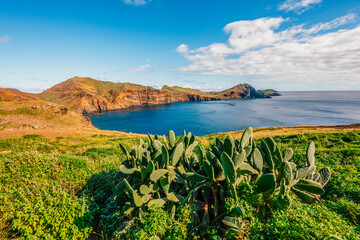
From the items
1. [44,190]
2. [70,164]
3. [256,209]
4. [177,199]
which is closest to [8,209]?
[44,190]

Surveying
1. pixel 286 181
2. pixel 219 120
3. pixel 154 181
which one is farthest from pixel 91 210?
pixel 219 120

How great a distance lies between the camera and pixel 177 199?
3994 mm

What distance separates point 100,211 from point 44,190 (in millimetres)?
1805

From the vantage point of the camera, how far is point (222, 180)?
405 centimetres

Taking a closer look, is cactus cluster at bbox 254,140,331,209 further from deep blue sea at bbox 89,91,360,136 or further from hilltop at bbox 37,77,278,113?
hilltop at bbox 37,77,278,113

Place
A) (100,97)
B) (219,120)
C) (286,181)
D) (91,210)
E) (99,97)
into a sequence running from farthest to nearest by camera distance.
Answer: (100,97)
(99,97)
(219,120)
(91,210)
(286,181)

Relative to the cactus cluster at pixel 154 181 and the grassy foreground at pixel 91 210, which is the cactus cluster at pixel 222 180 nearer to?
the cactus cluster at pixel 154 181

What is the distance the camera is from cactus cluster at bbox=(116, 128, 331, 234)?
11.0 feet

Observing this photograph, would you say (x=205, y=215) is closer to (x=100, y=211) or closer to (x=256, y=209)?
(x=256, y=209)

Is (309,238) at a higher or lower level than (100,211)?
higher

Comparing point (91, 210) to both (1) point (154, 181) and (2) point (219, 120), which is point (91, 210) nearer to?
(1) point (154, 181)

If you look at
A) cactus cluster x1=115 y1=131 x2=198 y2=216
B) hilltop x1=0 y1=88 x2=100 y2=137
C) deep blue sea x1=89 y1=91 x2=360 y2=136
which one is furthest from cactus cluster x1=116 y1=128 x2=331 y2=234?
deep blue sea x1=89 y1=91 x2=360 y2=136

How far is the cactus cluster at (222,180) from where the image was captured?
132 inches

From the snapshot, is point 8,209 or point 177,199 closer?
point 177,199
